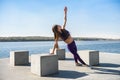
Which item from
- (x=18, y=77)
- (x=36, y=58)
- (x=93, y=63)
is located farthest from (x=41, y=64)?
(x=93, y=63)

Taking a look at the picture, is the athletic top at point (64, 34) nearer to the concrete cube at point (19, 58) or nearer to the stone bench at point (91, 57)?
the stone bench at point (91, 57)

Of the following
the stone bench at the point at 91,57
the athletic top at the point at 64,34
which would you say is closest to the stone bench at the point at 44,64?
the athletic top at the point at 64,34

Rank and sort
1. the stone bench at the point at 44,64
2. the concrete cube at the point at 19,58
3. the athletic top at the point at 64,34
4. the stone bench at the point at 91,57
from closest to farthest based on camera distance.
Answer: the stone bench at the point at 44,64
the athletic top at the point at 64,34
the stone bench at the point at 91,57
the concrete cube at the point at 19,58

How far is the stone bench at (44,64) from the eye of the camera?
7.71 metres

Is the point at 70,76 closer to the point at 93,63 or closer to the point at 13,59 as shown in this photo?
the point at 93,63

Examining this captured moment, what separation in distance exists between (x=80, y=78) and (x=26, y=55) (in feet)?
14.2

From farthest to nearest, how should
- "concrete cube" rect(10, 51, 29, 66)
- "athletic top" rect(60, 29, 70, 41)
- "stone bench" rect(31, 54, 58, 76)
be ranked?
"concrete cube" rect(10, 51, 29, 66)
"athletic top" rect(60, 29, 70, 41)
"stone bench" rect(31, 54, 58, 76)

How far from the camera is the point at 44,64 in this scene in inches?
305

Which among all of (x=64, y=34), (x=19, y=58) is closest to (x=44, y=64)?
(x=64, y=34)

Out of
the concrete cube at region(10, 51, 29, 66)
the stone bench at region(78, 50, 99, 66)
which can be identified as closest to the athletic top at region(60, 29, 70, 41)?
the stone bench at region(78, 50, 99, 66)

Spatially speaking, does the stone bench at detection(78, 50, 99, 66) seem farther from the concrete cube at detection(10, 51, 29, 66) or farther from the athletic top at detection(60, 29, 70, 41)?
the concrete cube at detection(10, 51, 29, 66)

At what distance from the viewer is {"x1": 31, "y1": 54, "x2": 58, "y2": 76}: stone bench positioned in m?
7.71

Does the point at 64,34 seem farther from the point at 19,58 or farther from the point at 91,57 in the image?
the point at 19,58

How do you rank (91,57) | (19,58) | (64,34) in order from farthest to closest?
(19,58) → (91,57) → (64,34)
